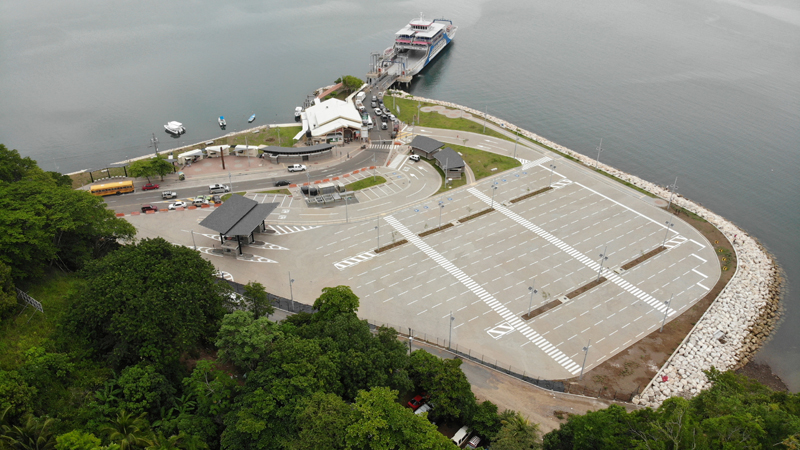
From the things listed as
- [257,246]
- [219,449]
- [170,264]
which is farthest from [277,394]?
[257,246]

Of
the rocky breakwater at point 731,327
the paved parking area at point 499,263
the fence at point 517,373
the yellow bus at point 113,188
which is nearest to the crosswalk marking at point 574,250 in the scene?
the paved parking area at point 499,263

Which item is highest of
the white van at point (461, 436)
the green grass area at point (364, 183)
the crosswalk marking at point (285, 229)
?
the green grass area at point (364, 183)

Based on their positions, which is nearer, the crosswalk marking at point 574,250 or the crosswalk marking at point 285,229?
the crosswalk marking at point 574,250

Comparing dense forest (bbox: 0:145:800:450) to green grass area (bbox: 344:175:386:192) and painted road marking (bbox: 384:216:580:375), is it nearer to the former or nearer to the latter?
painted road marking (bbox: 384:216:580:375)

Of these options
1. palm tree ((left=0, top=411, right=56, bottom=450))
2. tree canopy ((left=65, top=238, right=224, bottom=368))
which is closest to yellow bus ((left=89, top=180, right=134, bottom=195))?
tree canopy ((left=65, top=238, right=224, bottom=368))

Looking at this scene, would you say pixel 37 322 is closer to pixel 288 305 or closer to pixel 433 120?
pixel 288 305

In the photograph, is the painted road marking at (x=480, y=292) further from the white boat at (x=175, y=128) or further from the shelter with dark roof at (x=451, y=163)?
the white boat at (x=175, y=128)

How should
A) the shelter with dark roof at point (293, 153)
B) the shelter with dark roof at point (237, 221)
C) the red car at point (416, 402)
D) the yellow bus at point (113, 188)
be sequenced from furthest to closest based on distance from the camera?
the shelter with dark roof at point (293, 153) → the yellow bus at point (113, 188) → the shelter with dark roof at point (237, 221) → the red car at point (416, 402)

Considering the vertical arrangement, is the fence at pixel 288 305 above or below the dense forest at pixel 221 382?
below

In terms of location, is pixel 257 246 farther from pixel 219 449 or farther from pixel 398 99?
pixel 398 99
